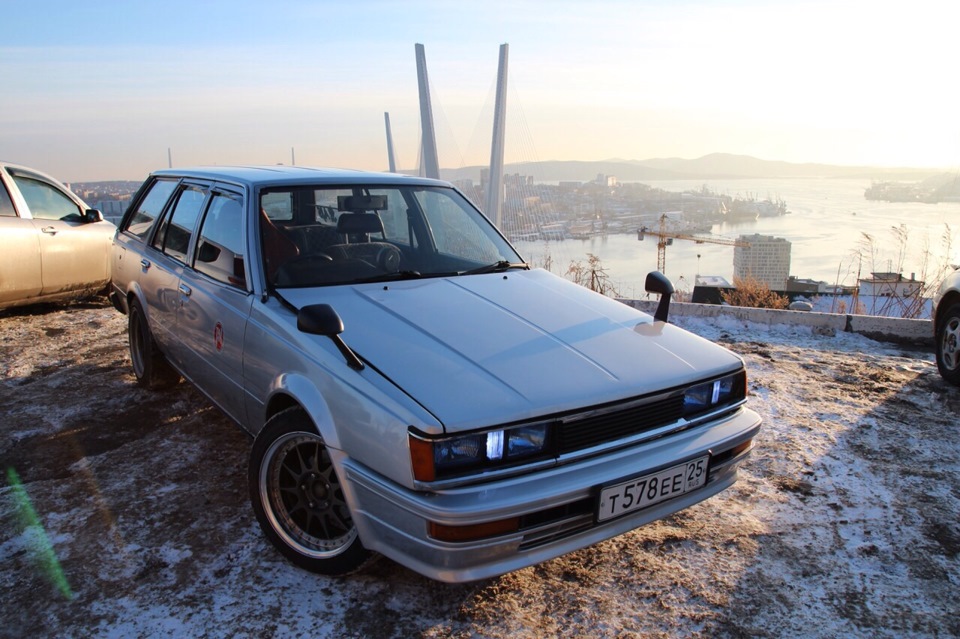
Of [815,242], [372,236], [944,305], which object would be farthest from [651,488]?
[815,242]

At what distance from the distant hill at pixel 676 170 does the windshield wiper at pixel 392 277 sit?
21195 mm

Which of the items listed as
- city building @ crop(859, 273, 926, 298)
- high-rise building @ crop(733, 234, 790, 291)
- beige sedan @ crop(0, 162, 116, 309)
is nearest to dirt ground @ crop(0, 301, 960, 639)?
beige sedan @ crop(0, 162, 116, 309)

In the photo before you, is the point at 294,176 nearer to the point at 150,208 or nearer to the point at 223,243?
the point at 223,243

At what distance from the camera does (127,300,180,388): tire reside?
435cm

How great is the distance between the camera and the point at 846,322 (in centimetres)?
637

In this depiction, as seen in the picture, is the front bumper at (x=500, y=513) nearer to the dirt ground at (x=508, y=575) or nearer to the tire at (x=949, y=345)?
the dirt ground at (x=508, y=575)

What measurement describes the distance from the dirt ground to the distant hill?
2095cm

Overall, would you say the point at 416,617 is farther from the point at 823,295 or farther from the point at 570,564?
the point at 823,295

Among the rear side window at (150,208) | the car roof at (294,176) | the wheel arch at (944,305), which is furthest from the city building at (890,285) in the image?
the rear side window at (150,208)

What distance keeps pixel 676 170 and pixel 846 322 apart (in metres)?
23.5

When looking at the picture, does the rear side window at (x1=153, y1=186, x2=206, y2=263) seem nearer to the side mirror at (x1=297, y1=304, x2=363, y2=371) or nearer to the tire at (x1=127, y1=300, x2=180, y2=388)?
the tire at (x1=127, y1=300, x2=180, y2=388)

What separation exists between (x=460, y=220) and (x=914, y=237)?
7.78 meters

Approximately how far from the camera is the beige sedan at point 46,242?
248 inches

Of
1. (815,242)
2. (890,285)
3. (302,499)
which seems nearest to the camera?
(302,499)
